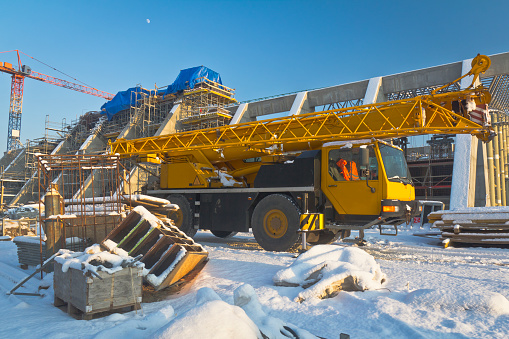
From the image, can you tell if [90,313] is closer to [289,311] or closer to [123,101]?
[289,311]

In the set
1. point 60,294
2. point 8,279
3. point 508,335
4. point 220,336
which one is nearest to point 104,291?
point 60,294

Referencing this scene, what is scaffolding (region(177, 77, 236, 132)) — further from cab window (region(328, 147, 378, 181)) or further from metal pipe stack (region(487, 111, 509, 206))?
cab window (region(328, 147, 378, 181))

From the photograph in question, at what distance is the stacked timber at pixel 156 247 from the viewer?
5.13m

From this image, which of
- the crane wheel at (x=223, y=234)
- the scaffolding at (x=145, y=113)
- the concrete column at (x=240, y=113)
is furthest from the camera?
the scaffolding at (x=145, y=113)

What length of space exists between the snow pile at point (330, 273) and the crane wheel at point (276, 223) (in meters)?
2.74

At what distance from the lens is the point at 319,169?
863 cm

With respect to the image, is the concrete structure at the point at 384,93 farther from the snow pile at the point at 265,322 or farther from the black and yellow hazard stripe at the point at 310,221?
the snow pile at the point at 265,322

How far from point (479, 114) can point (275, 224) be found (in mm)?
4970

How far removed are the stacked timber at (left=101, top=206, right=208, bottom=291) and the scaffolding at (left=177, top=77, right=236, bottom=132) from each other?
22.3 meters

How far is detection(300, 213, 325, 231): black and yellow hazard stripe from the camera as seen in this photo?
8227 mm

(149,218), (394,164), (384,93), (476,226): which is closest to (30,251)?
(149,218)

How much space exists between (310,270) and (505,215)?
725cm

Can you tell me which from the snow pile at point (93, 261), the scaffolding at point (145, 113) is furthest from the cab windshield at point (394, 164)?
the scaffolding at point (145, 113)

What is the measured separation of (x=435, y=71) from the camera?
19859mm
